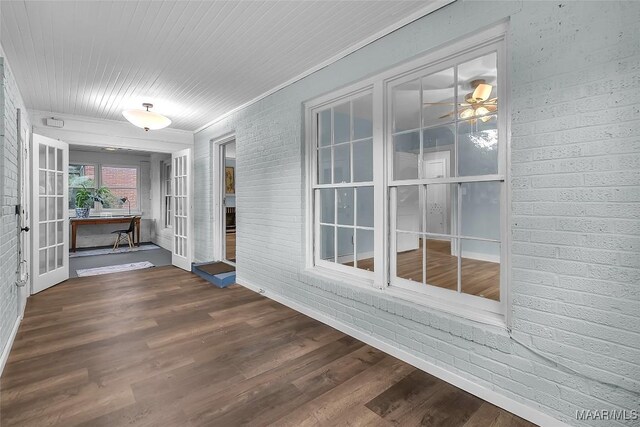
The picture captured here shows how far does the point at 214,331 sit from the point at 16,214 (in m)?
2.24

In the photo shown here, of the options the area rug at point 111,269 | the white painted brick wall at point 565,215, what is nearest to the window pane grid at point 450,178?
the white painted brick wall at point 565,215

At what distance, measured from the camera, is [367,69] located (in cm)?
270

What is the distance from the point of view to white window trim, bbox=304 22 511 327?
193cm

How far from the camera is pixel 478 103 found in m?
2.23

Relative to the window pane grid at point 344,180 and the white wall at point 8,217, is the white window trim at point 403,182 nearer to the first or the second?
the window pane grid at point 344,180

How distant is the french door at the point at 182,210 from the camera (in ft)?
18.0

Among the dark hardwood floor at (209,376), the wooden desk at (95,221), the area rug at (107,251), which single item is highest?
the wooden desk at (95,221)

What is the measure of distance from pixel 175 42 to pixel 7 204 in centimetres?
195

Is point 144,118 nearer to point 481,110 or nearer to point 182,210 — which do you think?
point 182,210

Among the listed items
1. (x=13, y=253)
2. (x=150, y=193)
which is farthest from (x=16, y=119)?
(x=150, y=193)

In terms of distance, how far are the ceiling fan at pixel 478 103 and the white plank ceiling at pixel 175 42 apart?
70cm

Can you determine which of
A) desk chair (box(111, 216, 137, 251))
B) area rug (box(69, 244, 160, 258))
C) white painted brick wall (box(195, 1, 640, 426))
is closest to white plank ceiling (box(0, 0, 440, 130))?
white painted brick wall (box(195, 1, 640, 426))

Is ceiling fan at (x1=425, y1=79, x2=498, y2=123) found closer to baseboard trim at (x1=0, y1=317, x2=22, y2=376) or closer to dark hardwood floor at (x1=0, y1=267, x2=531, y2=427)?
dark hardwood floor at (x1=0, y1=267, x2=531, y2=427)

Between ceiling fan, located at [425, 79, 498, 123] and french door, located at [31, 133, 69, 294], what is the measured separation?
16.9 ft
